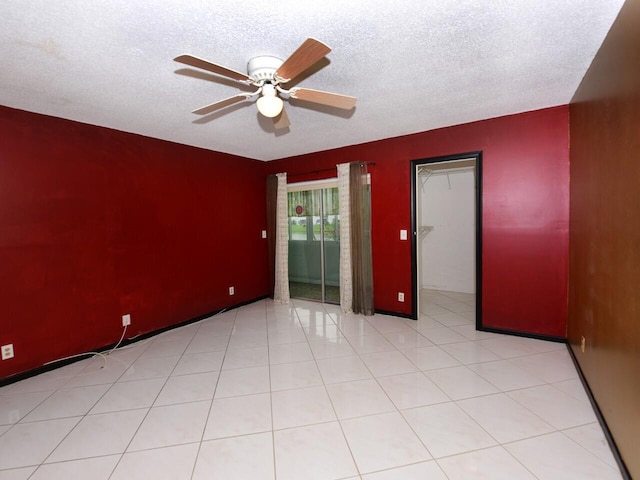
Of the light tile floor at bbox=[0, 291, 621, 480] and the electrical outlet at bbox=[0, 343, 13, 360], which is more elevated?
the electrical outlet at bbox=[0, 343, 13, 360]

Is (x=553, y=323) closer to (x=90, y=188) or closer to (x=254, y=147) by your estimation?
(x=254, y=147)

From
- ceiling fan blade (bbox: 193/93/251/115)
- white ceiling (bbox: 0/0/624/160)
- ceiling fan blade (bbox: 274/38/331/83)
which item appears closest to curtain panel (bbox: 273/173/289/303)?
white ceiling (bbox: 0/0/624/160)

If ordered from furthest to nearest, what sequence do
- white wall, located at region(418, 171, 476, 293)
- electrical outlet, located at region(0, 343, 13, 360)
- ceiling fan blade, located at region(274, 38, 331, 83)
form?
white wall, located at region(418, 171, 476, 293), electrical outlet, located at region(0, 343, 13, 360), ceiling fan blade, located at region(274, 38, 331, 83)

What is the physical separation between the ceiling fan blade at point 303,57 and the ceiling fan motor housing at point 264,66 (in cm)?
13

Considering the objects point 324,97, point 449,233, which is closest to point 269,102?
point 324,97

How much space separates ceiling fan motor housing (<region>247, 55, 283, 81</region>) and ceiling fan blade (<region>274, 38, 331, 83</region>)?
0.43ft

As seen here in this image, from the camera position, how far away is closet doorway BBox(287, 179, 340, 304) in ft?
15.8

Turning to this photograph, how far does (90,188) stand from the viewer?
10.4 feet

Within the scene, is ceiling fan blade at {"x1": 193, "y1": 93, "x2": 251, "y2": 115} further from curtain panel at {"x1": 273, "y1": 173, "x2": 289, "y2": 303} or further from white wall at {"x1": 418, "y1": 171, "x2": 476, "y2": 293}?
white wall at {"x1": 418, "y1": 171, "x2": 476, "y2": 293}

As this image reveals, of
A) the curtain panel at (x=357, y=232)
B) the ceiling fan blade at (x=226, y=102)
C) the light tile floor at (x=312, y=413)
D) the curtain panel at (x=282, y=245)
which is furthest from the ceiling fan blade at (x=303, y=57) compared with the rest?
the curtain panel at (x=282, y=245)

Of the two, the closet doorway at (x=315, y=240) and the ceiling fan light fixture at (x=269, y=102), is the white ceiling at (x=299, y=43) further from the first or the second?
the closet doorway at (x=315, y=240)

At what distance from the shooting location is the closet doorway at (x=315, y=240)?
15.8ft

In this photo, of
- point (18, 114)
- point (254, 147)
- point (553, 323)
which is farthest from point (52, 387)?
point (553, 323)

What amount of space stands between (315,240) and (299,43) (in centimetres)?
352
